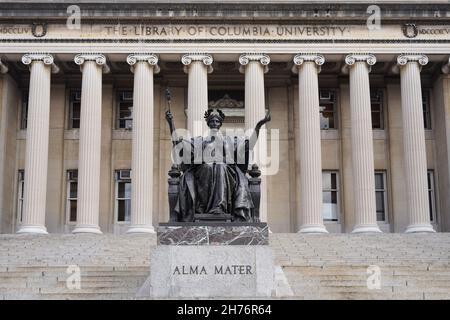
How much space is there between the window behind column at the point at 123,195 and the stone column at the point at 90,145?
11.2 ft

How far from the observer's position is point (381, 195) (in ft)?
121

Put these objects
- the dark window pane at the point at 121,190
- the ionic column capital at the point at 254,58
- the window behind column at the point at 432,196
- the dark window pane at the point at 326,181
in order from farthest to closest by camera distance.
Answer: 1. the dark window pane at the point at 326,181
2. the dark window pane at the point at 121,190
3. the window behind column at the point at 432,196
4. the ionic column capital at the point at 254,58

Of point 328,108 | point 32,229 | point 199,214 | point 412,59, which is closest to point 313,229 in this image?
point 328,108

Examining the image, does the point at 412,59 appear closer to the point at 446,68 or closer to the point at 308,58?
the point at 446,68

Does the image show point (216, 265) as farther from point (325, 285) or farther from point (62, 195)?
point (62, 195)

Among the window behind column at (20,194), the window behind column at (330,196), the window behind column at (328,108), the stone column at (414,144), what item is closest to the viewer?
the stone column at (414,144)

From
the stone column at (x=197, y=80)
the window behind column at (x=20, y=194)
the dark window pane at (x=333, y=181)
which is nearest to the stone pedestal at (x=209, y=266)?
the stone column at (x=197, y=80)

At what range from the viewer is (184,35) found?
3397 centimetres

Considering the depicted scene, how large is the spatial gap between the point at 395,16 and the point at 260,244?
20.6 m

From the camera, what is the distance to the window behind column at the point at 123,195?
1430 inches

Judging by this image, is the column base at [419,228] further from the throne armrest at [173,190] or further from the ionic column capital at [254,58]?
the throne armrest at [173,190]

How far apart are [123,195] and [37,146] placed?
17.4ft

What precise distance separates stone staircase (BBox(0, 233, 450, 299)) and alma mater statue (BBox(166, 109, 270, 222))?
133 cm

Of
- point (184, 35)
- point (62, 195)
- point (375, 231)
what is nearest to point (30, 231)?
point (62, 195)
